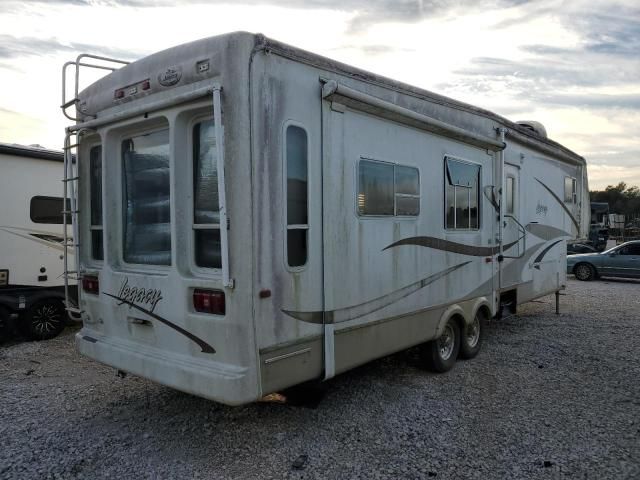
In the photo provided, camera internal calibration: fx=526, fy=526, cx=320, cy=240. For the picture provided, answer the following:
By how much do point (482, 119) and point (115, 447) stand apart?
510cm

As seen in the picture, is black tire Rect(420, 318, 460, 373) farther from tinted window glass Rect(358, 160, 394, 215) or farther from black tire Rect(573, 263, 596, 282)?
black tire Rect(573, 263, 596, 282)

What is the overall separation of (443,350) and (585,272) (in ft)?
37.3

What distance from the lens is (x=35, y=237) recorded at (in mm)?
7422

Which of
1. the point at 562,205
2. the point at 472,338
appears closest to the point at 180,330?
the point at 472,338

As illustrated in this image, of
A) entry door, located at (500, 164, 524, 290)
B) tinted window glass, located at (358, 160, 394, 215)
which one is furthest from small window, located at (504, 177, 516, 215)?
tinted window glass, located at (358, 160, 394, 215)

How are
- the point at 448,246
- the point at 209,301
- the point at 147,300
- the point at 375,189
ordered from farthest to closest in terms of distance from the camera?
the point at 448,246
the point at 375,189
the point at 147,300
the point at 209,301

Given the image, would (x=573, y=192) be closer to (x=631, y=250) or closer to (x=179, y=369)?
(x=631, y=250)

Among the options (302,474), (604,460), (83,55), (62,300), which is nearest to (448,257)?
(604,460)

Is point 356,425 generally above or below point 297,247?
below

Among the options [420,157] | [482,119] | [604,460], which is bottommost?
[604,460]

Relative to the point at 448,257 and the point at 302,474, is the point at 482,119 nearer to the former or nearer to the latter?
the point at 448,257

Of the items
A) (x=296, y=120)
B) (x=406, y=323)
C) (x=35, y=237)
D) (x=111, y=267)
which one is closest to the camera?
(x=296, y=120)

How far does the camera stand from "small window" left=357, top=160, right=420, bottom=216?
4.44m

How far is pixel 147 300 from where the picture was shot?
4.05 metres
